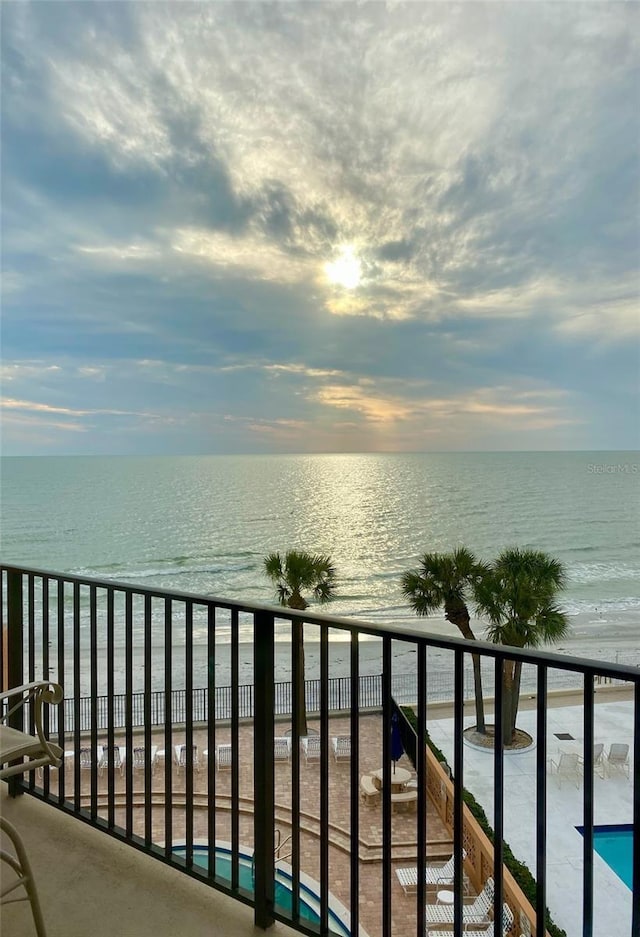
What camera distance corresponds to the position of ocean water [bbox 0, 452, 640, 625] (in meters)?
23.5

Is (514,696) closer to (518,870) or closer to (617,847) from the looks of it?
(617,847)

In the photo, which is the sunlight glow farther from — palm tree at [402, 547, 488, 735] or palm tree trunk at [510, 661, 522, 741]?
palm tree trunk at [510, 661, 522, 741]

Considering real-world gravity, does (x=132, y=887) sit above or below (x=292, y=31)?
below

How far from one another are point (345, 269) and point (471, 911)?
19.4 meters

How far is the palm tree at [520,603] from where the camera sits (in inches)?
428

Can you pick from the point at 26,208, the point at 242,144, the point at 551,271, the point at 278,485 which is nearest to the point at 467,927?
the point at 242,144

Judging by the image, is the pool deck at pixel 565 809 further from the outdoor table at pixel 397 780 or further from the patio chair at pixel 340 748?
the patio chair at pixel 340 748

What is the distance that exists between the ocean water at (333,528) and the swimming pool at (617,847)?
930 cm

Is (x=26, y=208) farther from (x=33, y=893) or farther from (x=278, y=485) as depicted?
(x=278, y=485)

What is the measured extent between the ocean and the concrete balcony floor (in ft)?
36.7

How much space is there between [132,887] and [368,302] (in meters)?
31.7

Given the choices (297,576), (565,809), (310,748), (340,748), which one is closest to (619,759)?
(565,809)

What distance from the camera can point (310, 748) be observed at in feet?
33.6

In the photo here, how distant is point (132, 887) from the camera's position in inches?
62.1
